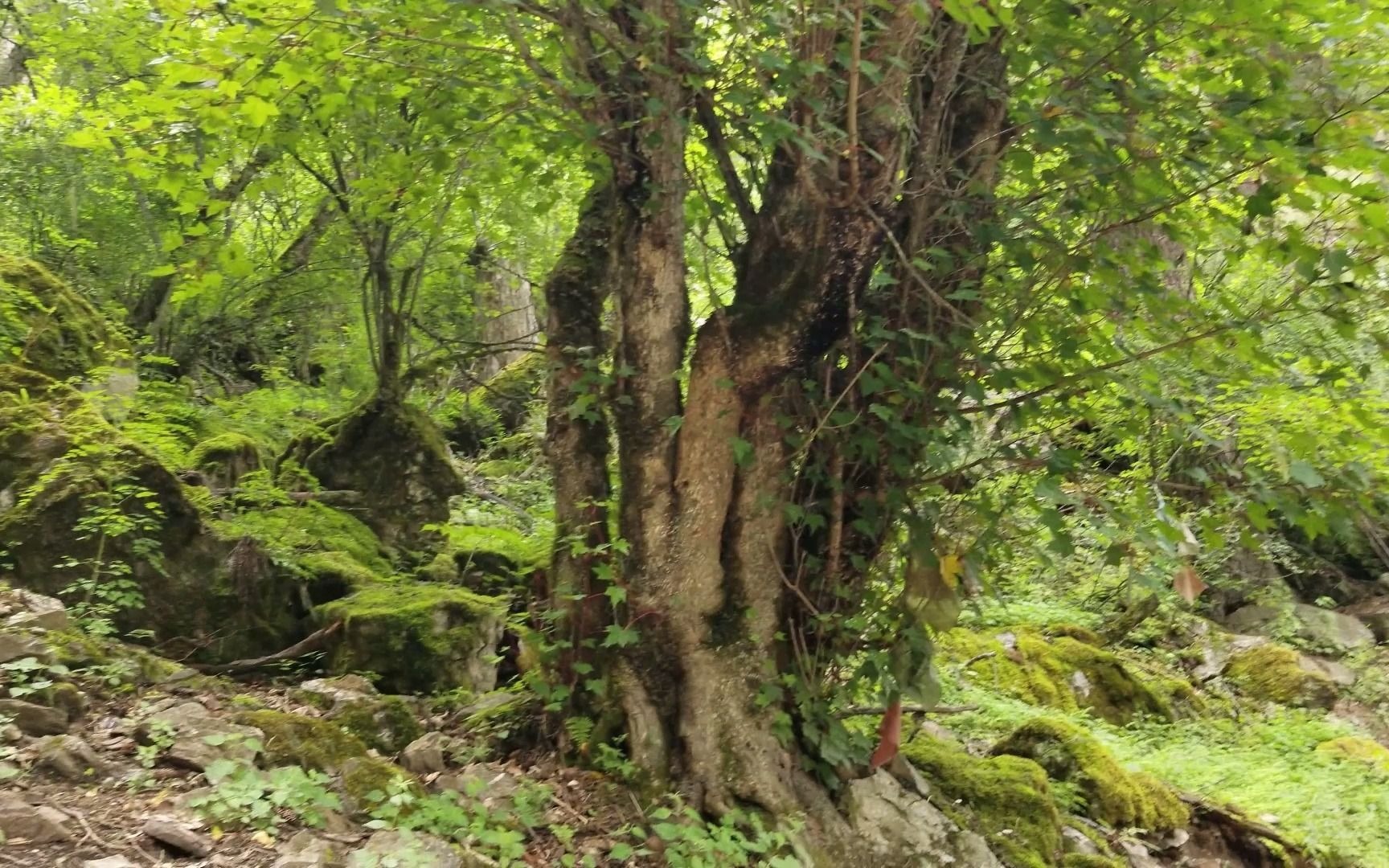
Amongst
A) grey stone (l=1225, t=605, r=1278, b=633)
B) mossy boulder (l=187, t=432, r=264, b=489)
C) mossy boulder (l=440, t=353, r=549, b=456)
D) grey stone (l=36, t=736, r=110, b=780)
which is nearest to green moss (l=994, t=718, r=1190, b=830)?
grey stone (l=36, t=736, r=110, b=780)

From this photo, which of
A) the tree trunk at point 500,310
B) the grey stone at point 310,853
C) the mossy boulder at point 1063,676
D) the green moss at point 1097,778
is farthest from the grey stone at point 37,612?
the mossy boulder at point 1063,676

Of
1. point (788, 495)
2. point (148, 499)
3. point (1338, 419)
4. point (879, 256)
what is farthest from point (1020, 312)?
point (148, 499)

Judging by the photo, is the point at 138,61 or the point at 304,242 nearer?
the point at 138,61

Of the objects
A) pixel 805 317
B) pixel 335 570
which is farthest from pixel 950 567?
pixel 335 570

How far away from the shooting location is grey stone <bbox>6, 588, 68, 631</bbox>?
3.45 m

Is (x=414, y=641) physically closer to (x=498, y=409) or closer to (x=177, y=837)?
(x=177, y=837)

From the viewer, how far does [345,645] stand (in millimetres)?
5051

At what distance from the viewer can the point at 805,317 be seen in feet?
13.0

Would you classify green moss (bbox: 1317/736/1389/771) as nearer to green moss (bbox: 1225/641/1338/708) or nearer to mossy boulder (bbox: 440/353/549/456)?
green moss (bbox: 1225/641/1338/708)

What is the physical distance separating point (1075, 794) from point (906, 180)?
4130 mm

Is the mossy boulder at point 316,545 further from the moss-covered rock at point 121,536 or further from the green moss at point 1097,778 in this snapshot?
the green moss at point 1097,778

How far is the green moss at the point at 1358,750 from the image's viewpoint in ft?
26.1

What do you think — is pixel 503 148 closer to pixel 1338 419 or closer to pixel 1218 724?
pixel 1338 419

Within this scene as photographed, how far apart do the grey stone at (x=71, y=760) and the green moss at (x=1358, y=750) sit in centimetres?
938
